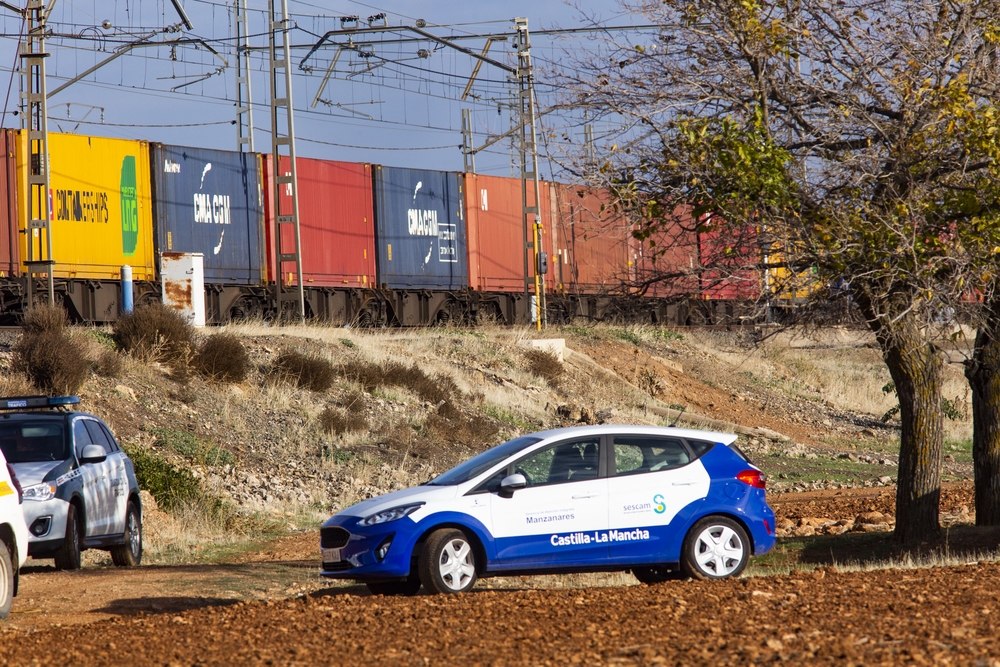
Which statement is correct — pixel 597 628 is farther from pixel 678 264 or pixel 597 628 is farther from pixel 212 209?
pixel 212 209

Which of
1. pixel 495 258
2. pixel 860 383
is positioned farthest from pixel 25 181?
pixel 860 383

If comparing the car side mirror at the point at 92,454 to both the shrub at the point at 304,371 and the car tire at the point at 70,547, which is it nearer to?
the car tire at the point at 70,547

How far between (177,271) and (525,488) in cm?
1903

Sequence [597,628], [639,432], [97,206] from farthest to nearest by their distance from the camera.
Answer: [97,206] < [639,432] < [597,628]

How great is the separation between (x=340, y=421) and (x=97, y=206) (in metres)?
9.29

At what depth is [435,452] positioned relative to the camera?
23.3 metres

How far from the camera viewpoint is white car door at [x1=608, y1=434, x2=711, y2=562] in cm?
970

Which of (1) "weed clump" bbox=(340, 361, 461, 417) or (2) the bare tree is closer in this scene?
(2) the bare tree

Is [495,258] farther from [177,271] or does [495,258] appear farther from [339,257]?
[177,271]

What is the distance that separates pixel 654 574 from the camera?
34.1ft

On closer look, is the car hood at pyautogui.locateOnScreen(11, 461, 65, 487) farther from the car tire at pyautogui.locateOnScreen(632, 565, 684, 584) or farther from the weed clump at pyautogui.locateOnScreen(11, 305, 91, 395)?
the weed clump at pyautogui.locateOnScreen(11, 305, 91, 395)

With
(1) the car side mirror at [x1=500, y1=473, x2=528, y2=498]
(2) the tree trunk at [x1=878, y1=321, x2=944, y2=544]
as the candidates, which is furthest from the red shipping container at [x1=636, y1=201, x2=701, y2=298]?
(1) the car side mirror at [x1=500, y1=473, x2=528, y2=498]

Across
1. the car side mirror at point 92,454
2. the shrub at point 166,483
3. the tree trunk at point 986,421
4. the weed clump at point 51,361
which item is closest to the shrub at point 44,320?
the weed clump at point 51,361

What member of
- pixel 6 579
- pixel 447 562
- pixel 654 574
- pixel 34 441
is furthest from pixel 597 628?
pixel 34 441
